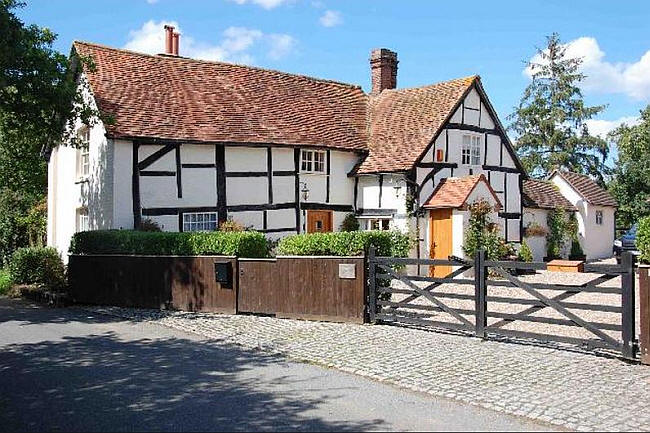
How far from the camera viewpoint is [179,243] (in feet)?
51.1

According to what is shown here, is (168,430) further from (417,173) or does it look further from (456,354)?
(417,173)

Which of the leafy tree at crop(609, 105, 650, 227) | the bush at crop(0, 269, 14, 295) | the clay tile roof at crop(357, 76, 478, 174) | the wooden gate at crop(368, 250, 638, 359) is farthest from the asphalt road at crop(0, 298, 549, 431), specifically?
the leafy tree at crop(609, 105, 650, 227)

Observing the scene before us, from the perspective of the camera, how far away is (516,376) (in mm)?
8430

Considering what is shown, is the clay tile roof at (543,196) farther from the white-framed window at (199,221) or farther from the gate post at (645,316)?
the gate post at (645,316)

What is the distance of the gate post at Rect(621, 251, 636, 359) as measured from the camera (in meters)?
9.20

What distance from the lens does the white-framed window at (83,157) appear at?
2181cm

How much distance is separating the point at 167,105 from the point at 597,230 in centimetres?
2326

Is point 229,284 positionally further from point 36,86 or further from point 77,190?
point 77,190

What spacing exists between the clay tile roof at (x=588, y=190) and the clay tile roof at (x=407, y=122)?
39.2ft

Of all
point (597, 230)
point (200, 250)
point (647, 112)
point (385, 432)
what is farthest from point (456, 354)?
point (647, 112)

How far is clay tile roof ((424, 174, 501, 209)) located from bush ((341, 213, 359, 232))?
9.21 feet

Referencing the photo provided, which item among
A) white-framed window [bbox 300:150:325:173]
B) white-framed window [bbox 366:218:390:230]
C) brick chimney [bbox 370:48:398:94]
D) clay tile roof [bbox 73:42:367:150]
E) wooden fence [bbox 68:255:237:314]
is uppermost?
brick chimney [bbox 370:48:398:94]

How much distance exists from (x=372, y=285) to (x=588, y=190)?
992 inches

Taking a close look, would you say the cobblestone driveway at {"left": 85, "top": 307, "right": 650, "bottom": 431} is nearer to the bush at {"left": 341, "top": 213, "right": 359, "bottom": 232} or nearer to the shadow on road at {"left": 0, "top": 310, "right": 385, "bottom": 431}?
the shadow on road at {"left": 0, "top": 310, "right": 385, "bottom": 431}
